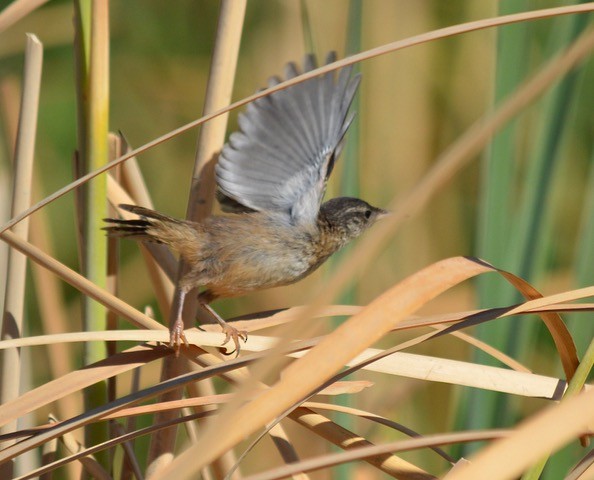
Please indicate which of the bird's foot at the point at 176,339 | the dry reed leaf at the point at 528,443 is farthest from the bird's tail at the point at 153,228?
the dry reed leaf at the point at 528,443

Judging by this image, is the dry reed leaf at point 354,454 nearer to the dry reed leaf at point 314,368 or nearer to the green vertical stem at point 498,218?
the dry reed leaf at point 314,368

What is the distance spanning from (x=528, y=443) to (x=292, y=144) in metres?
1.61

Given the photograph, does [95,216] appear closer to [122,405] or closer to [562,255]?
[122,405]

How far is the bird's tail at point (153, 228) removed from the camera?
6.14ft

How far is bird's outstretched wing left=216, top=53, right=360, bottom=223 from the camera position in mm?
2053

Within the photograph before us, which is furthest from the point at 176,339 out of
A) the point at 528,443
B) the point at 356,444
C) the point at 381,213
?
the point at 381,213

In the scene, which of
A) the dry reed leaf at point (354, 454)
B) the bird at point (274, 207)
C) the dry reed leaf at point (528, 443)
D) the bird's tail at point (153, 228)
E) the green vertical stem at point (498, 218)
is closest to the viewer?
the dry reed leaf at point (528, 443)

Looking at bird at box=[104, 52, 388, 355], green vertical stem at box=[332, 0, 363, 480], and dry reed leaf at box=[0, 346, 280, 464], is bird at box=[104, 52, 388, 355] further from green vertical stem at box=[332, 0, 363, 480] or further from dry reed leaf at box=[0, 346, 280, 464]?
dry reed leaf at box=[0, 346, 280, 464]

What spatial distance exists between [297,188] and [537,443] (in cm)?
171

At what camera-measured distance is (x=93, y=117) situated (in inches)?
63.0

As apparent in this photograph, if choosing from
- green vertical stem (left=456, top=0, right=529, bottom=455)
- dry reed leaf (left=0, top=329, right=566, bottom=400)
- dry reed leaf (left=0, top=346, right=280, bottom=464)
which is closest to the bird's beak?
green vertical stem (left=456, top=0, right=529, bottom=455)

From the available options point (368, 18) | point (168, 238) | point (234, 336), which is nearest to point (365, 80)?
point (368, 18)

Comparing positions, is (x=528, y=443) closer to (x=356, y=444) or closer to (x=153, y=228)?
(x=356, y=444)

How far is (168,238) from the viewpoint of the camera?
2035 mm
